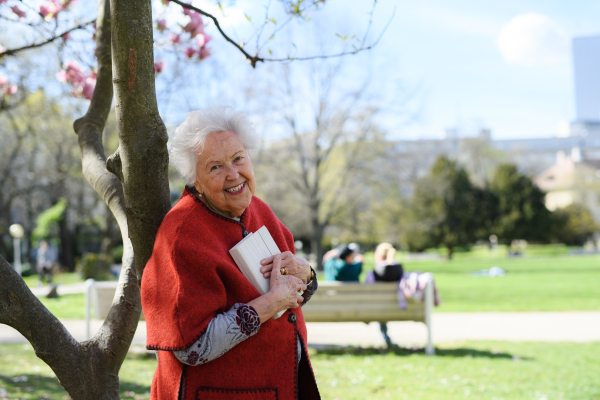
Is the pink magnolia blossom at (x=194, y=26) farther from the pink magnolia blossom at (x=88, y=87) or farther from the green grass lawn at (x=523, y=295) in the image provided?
the green grass lawn at (x=523, y=295)

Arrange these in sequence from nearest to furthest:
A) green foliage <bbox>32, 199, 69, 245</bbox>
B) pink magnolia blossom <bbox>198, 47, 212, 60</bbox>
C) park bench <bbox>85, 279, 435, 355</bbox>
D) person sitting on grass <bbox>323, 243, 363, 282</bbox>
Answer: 1. pink magnolia blossom <bbox>198, 47, 212, 60</bbox>
2. park bench <bbox>85, 279, 435, 355</bbox>
3. person sitting on grass <bbox>323, 243, 363, 282</bbox>
4. green foliage <bbox>32, 199, 69, 245</bbox>

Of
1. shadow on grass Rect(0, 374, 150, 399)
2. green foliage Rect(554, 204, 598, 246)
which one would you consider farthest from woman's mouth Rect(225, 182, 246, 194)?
green foliage Rect(554, 204, 598, 246)

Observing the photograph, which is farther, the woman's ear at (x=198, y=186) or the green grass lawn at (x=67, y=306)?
the green grass lawn at (x=67, y=306)

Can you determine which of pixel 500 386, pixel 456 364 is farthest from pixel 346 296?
pixel 500 386

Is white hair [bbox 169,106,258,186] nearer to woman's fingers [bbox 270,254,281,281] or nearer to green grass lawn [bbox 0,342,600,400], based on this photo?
woman's fingers [bbox 270,254,281,281]

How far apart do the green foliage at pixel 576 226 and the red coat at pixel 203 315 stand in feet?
165

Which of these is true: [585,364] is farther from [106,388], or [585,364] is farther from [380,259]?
[106,388]

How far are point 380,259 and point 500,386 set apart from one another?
2942mm

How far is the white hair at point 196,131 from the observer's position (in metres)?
2.07

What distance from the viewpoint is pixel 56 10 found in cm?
467

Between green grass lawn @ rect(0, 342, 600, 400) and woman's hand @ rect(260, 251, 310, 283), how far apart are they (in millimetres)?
3110

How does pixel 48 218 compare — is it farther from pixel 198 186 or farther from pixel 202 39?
pixel 198 186

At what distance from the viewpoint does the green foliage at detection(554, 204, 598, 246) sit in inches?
1894

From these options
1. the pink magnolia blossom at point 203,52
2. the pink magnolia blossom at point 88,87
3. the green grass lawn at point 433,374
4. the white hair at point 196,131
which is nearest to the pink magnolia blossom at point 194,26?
the pink magnolia blossom at point 203,52
